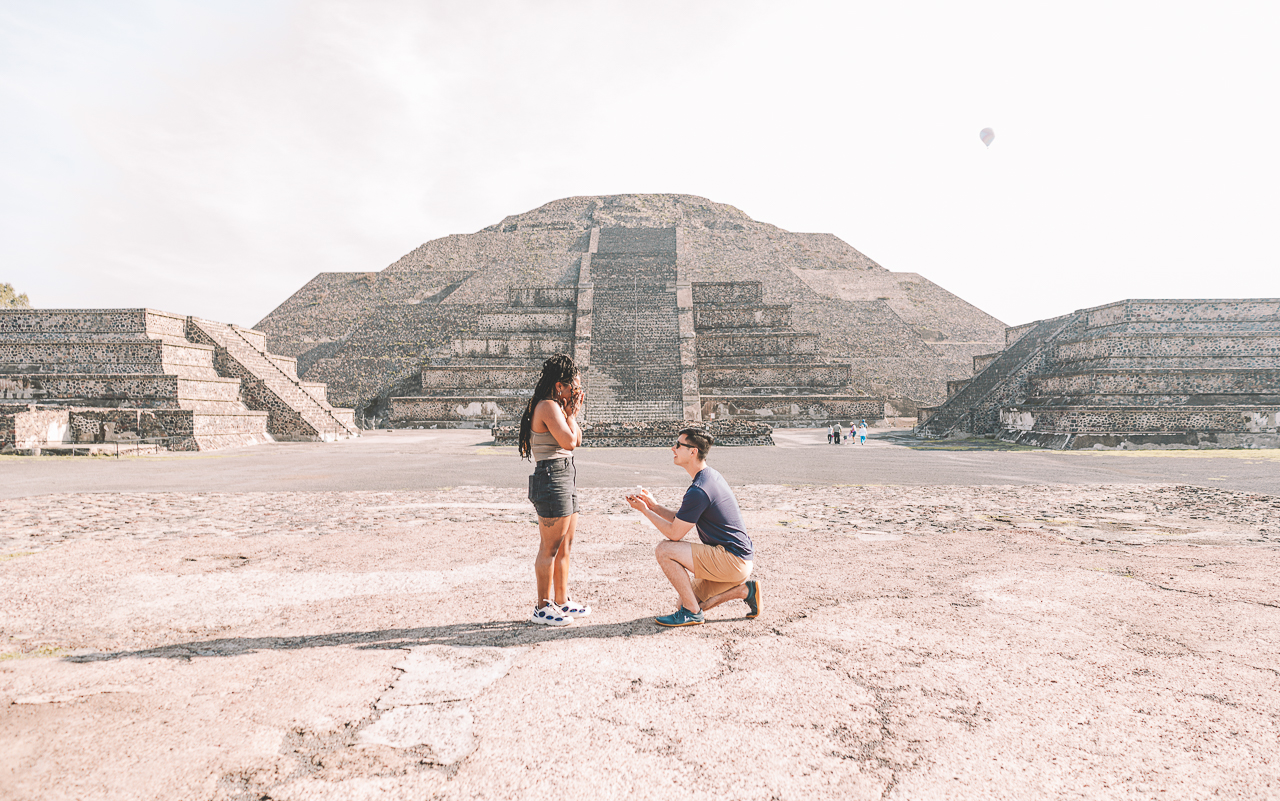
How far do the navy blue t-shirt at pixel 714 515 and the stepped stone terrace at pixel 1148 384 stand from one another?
51.9 feet

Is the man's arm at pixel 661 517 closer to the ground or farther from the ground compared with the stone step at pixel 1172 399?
closer to the ground

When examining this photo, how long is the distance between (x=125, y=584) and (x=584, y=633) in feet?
10.2

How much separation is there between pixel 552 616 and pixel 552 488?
675 millimetres

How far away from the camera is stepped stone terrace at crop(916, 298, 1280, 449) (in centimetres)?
1600

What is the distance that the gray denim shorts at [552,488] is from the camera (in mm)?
3418

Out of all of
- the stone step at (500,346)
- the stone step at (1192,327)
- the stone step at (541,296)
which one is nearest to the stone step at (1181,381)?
the stone step at (1192,327)

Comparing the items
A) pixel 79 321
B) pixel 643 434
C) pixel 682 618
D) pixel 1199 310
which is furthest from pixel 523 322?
pixel 682 618

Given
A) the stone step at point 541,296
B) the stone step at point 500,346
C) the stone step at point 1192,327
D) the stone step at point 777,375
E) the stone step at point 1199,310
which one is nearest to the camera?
the stone step at point 1192,327

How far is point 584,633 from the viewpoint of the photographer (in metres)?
3.39

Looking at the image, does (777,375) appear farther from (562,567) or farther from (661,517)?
(562,567)

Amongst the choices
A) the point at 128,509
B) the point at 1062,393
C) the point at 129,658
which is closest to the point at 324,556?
the point at 129,658

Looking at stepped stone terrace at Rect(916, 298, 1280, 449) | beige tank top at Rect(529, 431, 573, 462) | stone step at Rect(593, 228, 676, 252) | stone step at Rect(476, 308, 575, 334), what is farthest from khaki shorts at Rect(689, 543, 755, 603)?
stone step at Rect(593, 228, 676, 252)

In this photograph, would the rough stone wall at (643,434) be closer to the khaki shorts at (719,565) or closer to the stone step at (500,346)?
the stone step at (500,346)

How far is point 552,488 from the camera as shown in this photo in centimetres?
342
